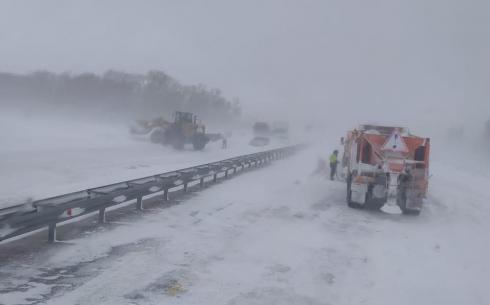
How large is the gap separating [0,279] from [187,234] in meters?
3.90

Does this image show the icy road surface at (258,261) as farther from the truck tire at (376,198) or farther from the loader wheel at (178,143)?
the loader wheel at (178,143)

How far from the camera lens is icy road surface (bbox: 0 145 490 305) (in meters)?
6.39

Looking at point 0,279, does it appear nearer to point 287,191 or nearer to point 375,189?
point 375,189

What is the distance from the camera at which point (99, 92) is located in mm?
89688

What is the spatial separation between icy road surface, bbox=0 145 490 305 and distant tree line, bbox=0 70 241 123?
243 ft

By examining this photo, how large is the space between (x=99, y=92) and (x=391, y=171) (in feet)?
273

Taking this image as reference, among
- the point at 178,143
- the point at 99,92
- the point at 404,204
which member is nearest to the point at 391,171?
the point at 404,204

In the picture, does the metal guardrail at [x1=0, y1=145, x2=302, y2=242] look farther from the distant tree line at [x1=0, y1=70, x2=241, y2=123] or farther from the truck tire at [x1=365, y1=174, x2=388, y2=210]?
the distant tree line at [x1=0, y1=70, x2=241, y2=123]

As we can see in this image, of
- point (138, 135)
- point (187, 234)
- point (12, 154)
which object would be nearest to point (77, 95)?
point (138, 135)

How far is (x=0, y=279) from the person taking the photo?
21.0 ft

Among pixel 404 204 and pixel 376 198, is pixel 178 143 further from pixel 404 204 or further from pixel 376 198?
pixel 404 204

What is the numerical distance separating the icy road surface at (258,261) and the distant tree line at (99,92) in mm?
73963

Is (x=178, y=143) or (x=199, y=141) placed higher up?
(x=199, y=141)

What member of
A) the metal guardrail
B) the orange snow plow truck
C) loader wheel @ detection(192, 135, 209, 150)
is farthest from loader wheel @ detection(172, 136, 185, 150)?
the orange snow plow truck
